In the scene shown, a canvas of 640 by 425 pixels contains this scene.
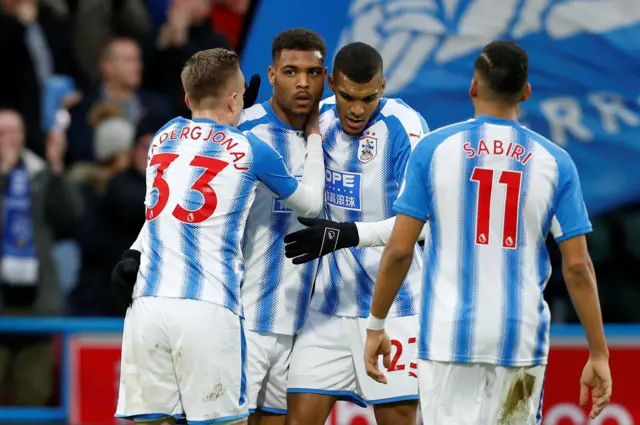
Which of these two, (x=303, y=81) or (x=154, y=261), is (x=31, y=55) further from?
(x=154, y=261)

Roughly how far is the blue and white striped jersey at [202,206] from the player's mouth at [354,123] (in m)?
0.55

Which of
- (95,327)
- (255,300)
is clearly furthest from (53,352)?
(255,300)

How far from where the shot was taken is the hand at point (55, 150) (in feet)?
33.1

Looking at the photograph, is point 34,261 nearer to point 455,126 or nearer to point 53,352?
point 53,352

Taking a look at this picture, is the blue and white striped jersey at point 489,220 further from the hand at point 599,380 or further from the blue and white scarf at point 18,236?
the blue and white scarf at point 18,236

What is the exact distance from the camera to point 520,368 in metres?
5.08

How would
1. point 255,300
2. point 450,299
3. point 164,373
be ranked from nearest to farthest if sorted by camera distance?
point 450,299 → point 164,373 → point 255,300

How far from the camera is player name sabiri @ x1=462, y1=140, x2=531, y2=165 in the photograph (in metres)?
5.01

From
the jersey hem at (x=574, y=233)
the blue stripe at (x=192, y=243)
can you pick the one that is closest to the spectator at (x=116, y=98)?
the blue stripe at (x=192, y=243)

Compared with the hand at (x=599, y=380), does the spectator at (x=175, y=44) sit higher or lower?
higher

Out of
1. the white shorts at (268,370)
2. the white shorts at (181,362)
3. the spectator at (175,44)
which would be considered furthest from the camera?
the spectator at (175,44)

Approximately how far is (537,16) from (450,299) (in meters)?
4.31

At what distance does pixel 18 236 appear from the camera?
9.42 meters

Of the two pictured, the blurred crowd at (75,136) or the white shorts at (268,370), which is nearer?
the white shorts at (268,370)
